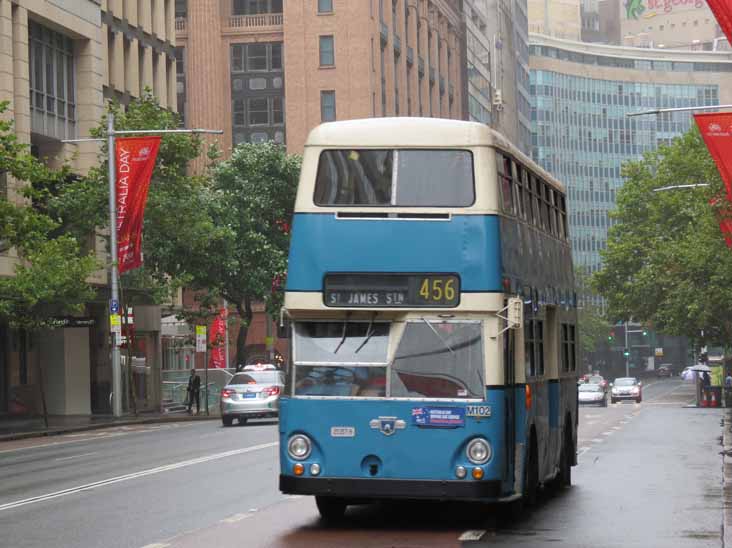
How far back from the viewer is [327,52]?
99.6m

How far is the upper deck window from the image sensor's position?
49.6 ft

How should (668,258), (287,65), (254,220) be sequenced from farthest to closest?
(287,65) → (668,258) → (254,220)

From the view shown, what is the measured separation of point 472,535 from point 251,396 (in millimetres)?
28107

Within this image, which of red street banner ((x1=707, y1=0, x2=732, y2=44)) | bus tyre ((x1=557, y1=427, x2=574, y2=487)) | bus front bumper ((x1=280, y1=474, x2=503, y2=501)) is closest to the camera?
bus front bumper ((x1=280, y1=474, x2=503, y2=501))

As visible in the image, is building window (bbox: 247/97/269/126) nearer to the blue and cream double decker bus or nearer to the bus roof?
the bus roof

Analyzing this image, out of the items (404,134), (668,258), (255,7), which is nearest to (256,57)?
(255,7)

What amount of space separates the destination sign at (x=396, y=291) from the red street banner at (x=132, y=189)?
3080cm

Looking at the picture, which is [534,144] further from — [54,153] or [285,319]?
[285,319]

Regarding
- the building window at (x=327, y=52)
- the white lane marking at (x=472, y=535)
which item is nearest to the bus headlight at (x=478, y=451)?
the white lane marking at (x=472, y=535)

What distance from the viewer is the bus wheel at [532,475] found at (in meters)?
16.5

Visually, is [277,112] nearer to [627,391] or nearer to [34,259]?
[627,391]

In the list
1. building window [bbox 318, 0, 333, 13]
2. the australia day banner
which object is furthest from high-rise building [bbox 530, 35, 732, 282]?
the australia day banner

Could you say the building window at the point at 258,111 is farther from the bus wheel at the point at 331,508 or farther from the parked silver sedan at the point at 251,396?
the bus wheel at the point at 331,508

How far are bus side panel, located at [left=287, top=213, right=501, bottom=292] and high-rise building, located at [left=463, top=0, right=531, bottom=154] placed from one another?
108240 mm
